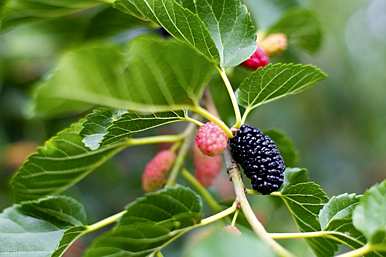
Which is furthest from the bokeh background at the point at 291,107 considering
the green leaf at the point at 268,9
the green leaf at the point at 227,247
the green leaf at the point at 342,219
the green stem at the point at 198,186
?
the green leaf at the point at 227,247

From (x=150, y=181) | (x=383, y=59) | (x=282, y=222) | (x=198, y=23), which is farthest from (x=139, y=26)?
(x=383, y=59)

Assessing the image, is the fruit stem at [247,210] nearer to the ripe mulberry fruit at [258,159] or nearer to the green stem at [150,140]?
the ripe mulberry fruit at [258,159]

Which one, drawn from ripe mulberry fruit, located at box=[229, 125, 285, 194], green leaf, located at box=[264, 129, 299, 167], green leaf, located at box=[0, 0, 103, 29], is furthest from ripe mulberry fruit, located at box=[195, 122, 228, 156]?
green leaf, located at box=[0, 0, 103, 29]

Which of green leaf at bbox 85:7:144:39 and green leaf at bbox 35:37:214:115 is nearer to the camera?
green leaf at bbox 35:37:214:115

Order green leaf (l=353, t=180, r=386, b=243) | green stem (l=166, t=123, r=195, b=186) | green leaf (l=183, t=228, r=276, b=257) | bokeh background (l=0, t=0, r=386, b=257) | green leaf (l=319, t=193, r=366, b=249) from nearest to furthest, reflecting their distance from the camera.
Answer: green leaf (l=183, t=228, r=276, b=257)
green leaf (l=353, t=180, r=386, b=243)
green leaf (l=319, t=193, r=366, b=249)
green stem (l=166, t=123, r=195, b=186)
bokeh background (l=0, t=0, r=386, b=257)

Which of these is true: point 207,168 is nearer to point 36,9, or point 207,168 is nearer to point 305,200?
point 305,200

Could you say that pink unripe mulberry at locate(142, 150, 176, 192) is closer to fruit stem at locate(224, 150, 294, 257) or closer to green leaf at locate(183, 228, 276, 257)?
fruit stem at locate(224, 150, 294, 257)

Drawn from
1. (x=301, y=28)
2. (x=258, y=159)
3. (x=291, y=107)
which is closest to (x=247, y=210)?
(x=258, y=159)
